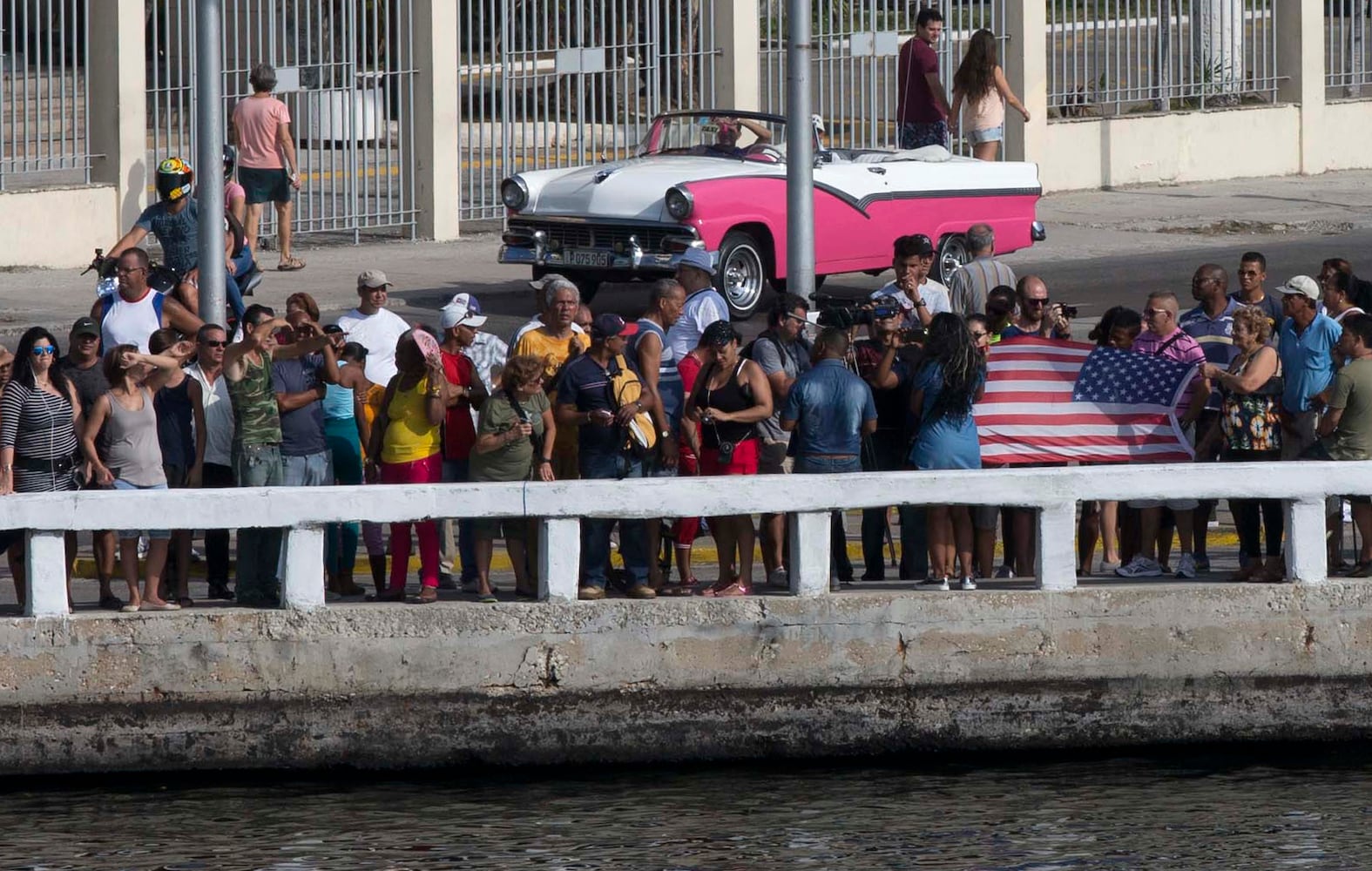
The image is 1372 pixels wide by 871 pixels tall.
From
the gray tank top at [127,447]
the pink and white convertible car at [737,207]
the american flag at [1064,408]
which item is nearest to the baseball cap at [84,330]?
the gray tank top at [127,447]

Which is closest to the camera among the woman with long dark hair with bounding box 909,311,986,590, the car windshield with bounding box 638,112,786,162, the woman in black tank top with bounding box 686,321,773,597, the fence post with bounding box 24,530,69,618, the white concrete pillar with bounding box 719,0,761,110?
the fence post with bounding box 24,530,69,618

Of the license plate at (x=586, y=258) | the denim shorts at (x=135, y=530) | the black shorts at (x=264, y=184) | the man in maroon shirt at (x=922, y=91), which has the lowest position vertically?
the denim shorts at (x=135, y=530)

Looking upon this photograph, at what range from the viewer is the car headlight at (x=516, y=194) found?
19.1m

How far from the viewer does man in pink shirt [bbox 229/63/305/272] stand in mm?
20641

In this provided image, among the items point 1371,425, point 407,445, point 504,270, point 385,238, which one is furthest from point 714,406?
point 385,238

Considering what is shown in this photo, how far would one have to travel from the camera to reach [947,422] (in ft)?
36.2

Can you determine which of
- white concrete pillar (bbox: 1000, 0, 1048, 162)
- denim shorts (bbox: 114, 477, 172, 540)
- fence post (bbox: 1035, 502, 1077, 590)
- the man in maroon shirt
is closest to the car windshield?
the man in maroon shirt

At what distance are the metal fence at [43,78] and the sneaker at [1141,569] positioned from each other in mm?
12225

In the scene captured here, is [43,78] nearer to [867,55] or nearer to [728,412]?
[867,55]

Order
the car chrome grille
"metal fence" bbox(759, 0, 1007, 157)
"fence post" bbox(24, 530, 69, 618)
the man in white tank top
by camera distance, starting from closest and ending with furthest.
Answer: "fence post" bbox(24, 530, 69, 618), the man in white tank top, the car chrome grille, "metal fence" bbox(759, 0, 1007, 157)

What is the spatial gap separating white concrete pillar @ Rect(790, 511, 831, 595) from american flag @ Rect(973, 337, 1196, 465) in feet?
4.08

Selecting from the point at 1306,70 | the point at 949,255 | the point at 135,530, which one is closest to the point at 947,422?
the point at 135,530

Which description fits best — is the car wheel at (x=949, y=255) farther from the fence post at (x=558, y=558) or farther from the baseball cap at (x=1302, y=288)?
the fence post at (x=558, y=558)

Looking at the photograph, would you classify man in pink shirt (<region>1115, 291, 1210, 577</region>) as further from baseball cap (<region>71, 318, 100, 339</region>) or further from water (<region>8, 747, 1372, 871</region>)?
baseball cap (<region>71, 318, 100, 339</region>)
